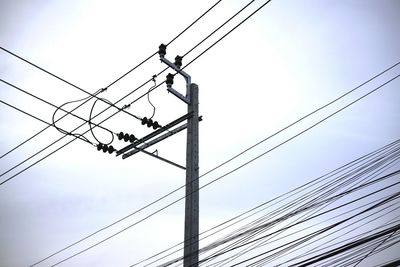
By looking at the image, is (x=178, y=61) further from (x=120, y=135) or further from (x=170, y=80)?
(x=120, y=135)

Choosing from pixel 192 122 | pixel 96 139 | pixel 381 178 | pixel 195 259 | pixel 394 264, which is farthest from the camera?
pixel 96 139

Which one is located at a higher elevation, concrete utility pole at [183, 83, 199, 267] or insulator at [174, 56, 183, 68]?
insulator at [174, 56, 183, 68]

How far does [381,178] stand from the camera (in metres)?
6.76

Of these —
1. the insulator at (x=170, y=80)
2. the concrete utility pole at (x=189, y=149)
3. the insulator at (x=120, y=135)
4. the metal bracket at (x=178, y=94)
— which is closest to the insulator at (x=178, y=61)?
the concrete utility pole at (x=189, y=149)

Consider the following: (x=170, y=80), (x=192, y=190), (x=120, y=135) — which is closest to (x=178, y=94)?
(x=170, y=80)

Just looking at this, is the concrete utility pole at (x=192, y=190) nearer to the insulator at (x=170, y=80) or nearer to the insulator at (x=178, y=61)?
the insulator at (x=170, y=80)

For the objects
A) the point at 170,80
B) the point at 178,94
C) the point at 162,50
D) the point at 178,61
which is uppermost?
the point at 162,50

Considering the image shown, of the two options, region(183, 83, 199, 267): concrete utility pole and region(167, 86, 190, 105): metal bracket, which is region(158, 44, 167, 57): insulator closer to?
region(167, 86, 190, 105): metal bracket

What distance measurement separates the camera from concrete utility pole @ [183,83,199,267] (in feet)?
20.4

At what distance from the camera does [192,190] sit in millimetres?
6695

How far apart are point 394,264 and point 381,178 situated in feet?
8.11

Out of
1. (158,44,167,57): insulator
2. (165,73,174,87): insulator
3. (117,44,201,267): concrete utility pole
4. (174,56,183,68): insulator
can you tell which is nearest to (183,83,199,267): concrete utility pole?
(117,44,201,267): concrete utility pole

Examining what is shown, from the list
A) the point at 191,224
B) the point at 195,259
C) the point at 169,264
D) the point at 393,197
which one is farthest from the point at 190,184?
the point at 393,197

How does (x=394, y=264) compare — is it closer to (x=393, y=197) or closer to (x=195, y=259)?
(x=393, y=197)
